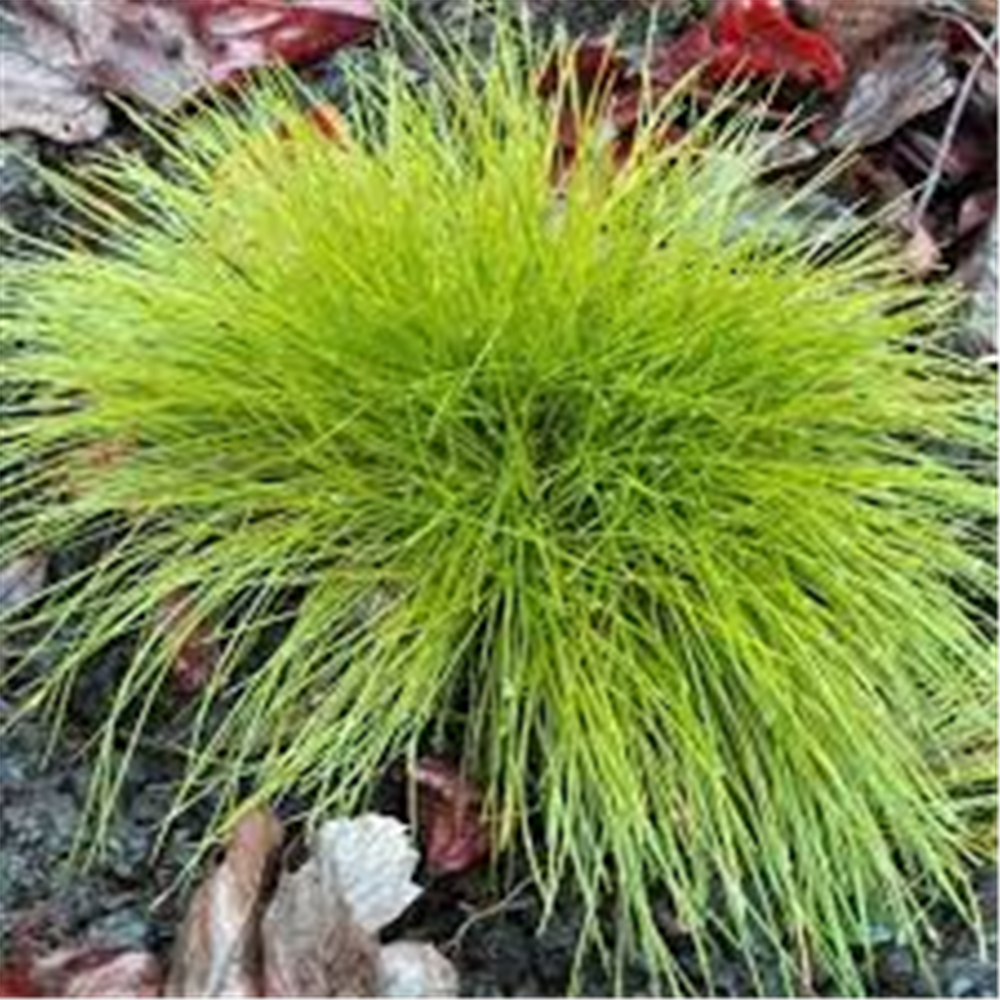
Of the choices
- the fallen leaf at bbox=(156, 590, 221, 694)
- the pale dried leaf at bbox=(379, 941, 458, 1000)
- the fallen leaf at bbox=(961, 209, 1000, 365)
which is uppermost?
the fallen leaf at bbox=(961, 209, 1000, 365)

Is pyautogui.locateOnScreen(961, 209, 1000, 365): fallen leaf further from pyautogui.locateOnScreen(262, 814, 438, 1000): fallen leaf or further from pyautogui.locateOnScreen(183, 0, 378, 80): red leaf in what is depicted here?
pyautogui.locateOnScreen(262, 814, 438, 1000): fallen leaf

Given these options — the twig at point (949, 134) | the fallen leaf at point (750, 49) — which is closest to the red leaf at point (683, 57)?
the fallen leaf at point (750, 49)

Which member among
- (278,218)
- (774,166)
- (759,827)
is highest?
(774,166)

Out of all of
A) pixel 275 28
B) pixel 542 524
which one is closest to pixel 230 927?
pixel 542 524

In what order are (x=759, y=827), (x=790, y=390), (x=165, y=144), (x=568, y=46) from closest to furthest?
(x=759, y=827) < (x=790, y=390) < (x=165, y=144) < (x=568, y=46)

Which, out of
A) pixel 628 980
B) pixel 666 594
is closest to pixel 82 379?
pixel 666 594

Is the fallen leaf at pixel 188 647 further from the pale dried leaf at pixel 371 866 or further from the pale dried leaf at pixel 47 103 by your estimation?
the pale dried leaf at pixel 47 103

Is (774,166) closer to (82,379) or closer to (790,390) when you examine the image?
(790,390)

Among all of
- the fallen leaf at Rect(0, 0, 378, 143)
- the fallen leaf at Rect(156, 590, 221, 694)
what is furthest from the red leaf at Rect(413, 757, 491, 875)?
the fallen leaf at Rect(0, 0, 378, 143)
